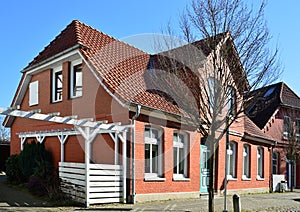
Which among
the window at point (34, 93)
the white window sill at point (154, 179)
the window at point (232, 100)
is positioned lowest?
the white window sill at point (154, 179)

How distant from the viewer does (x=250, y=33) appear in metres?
10.9

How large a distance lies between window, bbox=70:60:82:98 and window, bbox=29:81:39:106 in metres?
2.85

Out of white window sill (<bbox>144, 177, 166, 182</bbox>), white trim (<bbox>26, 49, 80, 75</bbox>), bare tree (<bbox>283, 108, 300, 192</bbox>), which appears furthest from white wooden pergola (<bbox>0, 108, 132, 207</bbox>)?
bare tree (<bbox>283, 108, 300, 192</bbox>)

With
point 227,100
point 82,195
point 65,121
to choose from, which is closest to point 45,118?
point 65,121

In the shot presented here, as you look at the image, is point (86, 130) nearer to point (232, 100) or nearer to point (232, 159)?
point (232, 100)

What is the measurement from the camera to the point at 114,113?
12953mm

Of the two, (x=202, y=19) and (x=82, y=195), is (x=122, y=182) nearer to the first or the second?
(x=82, y=195)

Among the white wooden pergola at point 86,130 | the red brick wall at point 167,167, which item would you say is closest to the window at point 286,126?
A: the red brick wall at point 167,167

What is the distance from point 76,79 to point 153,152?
14.8ft

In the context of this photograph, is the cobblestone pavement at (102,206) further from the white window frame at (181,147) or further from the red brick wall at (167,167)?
the white window frame at (181,147)

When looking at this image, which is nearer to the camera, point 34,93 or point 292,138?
point 34,93

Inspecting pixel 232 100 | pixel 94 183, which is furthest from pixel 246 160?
pixel 94 183

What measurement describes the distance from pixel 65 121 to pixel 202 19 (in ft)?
17.3

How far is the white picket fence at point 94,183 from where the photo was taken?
37.2ft
